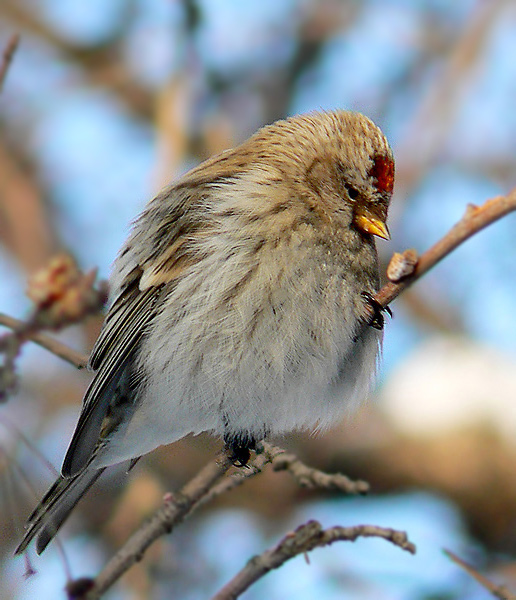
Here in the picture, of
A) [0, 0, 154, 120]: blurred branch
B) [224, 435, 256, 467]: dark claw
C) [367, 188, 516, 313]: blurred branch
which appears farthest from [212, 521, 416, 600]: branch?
[0, 0, 154, 120]: blurred branch

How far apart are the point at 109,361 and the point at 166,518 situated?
815 millimetres

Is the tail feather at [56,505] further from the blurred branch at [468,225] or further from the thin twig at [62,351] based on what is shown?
the blurred branch at [468,225]

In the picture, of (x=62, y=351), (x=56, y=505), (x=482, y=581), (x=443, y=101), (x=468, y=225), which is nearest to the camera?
(x=468, y=225)

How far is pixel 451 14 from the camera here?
8.33 metres

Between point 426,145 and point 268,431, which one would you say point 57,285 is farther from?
point 426,145

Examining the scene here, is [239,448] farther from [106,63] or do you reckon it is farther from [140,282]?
[106,63]

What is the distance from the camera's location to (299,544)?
218cm

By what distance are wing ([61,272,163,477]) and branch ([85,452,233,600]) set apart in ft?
1.93

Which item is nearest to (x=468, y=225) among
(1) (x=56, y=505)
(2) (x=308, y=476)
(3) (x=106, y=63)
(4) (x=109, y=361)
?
(2) (x=308, y=476)

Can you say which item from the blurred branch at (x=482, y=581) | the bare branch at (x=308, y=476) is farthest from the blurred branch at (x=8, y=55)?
the blurred branch at (x=482, y=581)

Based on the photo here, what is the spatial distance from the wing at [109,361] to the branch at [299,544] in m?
0.99

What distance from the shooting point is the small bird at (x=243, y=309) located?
273 centimetres

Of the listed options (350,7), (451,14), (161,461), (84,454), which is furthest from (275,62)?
(84,454)

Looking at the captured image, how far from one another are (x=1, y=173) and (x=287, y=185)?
217 inches
